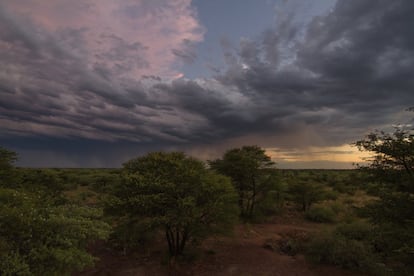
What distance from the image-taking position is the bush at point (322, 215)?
28.1 m

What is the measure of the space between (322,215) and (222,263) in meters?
16.3

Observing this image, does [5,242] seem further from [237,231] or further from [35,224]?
[237,231]

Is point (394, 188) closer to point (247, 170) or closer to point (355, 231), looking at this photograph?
point (355, 231)

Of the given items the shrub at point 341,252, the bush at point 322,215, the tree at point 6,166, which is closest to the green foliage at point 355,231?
the shrub at point 341,252

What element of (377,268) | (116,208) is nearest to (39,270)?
(116,208)

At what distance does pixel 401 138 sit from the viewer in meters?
11.7

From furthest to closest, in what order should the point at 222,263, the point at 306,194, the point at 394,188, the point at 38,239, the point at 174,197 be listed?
the point at 306,194 < the point at 222,263 < the point at 174,197 < the point at 394,188 < the point at 38,239

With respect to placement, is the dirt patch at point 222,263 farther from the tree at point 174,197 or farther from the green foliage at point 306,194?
→ the green foliage at point 306,194

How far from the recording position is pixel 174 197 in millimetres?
14758

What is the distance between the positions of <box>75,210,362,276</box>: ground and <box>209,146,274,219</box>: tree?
8.19 metres

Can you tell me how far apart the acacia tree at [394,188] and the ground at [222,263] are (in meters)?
4.01

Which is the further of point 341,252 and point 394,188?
point 341,252

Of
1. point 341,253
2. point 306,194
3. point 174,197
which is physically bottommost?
point 341,253

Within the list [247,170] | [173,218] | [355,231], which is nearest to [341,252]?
[355,231]
